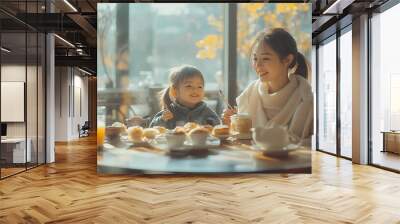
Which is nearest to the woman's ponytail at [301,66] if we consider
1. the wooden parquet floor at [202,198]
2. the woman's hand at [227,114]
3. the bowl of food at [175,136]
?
the woman's hand at [227,114]

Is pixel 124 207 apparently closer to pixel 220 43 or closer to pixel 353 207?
pixel 353 207

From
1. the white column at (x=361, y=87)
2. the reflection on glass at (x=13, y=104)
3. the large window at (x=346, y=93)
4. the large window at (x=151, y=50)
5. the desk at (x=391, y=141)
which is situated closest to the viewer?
the large window at (x=151, y=50)

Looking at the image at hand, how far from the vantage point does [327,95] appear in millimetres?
10352

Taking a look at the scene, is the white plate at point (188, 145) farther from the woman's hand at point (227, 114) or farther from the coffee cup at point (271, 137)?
the coffee cup at point (271, 137)

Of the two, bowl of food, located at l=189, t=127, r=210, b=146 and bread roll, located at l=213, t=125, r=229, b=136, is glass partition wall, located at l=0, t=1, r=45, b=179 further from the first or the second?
bread roll, located at l=213, t=125, r=229, b=136

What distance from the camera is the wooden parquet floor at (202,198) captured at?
3896 mm

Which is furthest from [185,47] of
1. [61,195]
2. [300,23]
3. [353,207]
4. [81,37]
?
[81,37]

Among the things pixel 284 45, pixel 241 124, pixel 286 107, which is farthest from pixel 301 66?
pixel 241 124

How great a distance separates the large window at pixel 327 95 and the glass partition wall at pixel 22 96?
707 centimetres

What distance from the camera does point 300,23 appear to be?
6.36m

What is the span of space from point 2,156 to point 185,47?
11.9 feet

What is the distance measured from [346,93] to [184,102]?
4.62m

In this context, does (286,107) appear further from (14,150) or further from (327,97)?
(14,150)

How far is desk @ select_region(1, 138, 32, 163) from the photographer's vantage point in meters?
6.58
